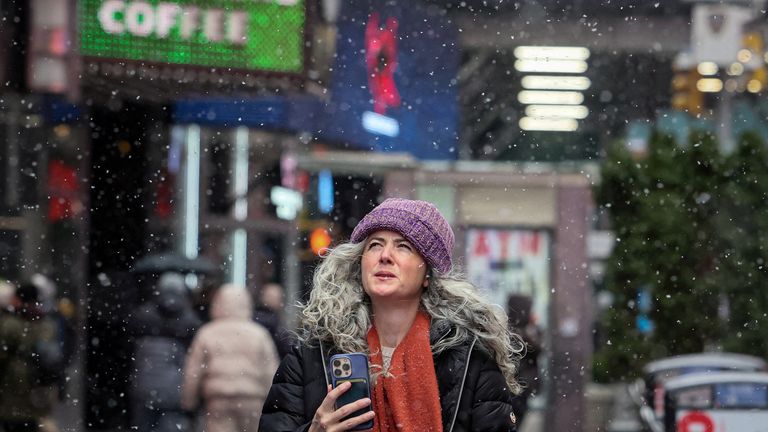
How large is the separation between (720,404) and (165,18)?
3883 mm

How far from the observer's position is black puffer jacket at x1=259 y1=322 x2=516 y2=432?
10.0ft

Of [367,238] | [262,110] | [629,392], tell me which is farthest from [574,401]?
Answer: [367,238]

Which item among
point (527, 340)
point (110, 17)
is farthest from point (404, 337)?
point (110, 17)

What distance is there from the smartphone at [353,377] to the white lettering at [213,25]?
4879 mm

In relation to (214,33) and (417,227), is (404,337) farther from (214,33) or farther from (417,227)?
(214,33)

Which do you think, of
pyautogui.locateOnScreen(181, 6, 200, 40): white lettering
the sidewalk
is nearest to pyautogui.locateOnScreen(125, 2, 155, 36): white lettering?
pyautogui.locateOnScreen(181, 6, 200, 40): white lettering

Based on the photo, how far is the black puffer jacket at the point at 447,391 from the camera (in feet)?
10.0

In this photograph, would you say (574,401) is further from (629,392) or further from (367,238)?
(367,238)

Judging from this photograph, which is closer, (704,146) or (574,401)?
(704,146)

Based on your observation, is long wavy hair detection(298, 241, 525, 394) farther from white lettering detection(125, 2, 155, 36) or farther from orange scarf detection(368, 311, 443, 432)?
white lettering detection(125, 2, 155, 36)

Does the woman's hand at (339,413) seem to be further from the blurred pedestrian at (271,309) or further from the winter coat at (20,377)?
the winter coat at (20,377)

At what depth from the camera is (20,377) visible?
8.37 m

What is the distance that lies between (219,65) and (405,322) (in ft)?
15.0

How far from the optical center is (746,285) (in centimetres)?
827
